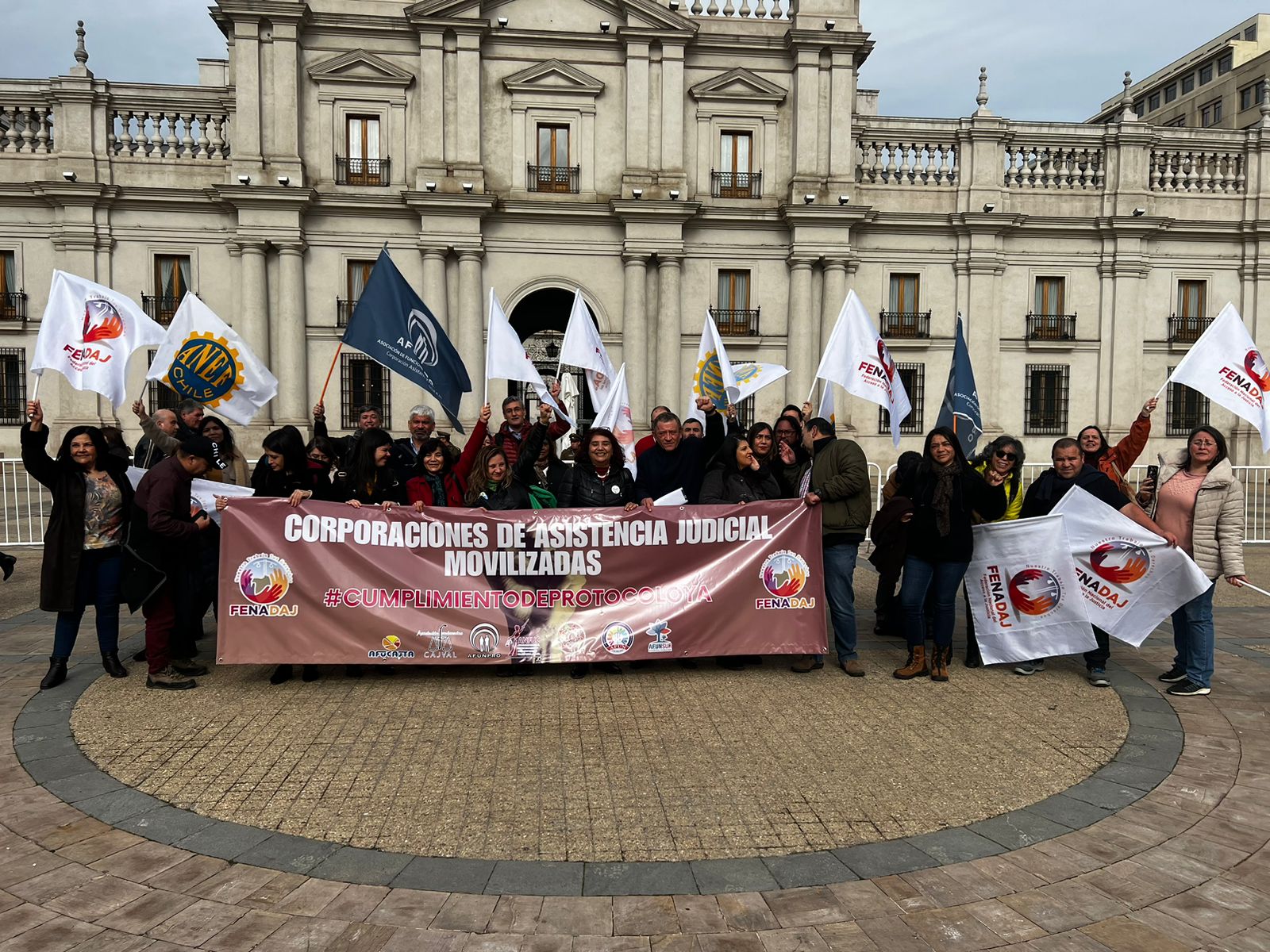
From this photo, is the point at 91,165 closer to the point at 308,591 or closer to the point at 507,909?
the point at 308,591

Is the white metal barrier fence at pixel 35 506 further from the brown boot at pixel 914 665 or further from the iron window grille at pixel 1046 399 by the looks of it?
the iron window grille at pixel 1046 399

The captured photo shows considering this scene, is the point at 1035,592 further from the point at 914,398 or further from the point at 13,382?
the point at 13,382

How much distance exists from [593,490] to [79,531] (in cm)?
388

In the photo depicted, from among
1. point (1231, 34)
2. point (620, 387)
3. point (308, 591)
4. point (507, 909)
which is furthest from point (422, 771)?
point (1231, 34)

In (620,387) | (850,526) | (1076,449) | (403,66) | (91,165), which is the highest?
(403,66)

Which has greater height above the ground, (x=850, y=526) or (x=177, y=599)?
(x=850, y=526)

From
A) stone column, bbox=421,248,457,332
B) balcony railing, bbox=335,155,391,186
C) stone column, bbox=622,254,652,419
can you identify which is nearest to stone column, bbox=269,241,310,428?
balcony railing, bbox=335,155,391,186

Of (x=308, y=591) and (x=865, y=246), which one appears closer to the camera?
(x=308, y=591)

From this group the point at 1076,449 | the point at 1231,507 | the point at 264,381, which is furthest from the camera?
the point at 264,381

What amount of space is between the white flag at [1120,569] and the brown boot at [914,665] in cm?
134

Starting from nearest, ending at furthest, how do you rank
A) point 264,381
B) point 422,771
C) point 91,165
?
point 422,771, point 264,381, point 91,165

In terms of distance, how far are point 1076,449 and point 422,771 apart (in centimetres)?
564

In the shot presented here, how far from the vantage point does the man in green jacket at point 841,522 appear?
6.68 m

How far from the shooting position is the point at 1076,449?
682 cm
